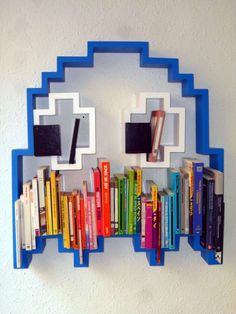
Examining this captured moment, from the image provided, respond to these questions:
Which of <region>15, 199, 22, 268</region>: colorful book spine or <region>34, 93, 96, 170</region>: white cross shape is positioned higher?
<region>34, 93, 96, 170</region>: white cross shape

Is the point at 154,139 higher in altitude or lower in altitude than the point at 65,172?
higher

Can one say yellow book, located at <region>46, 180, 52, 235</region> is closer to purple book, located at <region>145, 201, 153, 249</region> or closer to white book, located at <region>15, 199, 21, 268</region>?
white book, located at <region>15, 199, 21, 268</region>

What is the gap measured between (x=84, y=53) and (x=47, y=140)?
1.68 ft

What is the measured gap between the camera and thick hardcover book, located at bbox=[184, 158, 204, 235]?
1.42m

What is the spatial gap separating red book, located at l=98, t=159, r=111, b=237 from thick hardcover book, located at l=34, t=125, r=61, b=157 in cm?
22

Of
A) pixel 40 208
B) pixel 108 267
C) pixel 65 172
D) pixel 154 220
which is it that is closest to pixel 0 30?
pixel 65 172

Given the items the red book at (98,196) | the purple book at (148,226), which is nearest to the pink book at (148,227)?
the purple book at (148,226)

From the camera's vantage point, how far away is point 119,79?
1584 mm

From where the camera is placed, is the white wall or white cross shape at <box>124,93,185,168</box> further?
the white wall

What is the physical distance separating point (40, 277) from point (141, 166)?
32.3 inches

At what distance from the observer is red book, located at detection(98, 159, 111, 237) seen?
1.38 m

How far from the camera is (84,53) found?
1578mm

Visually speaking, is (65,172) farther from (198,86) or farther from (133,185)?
(198,86)

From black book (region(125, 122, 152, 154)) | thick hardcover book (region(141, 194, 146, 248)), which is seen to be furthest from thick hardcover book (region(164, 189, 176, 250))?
black book (region(125, 122, 152, 154))
